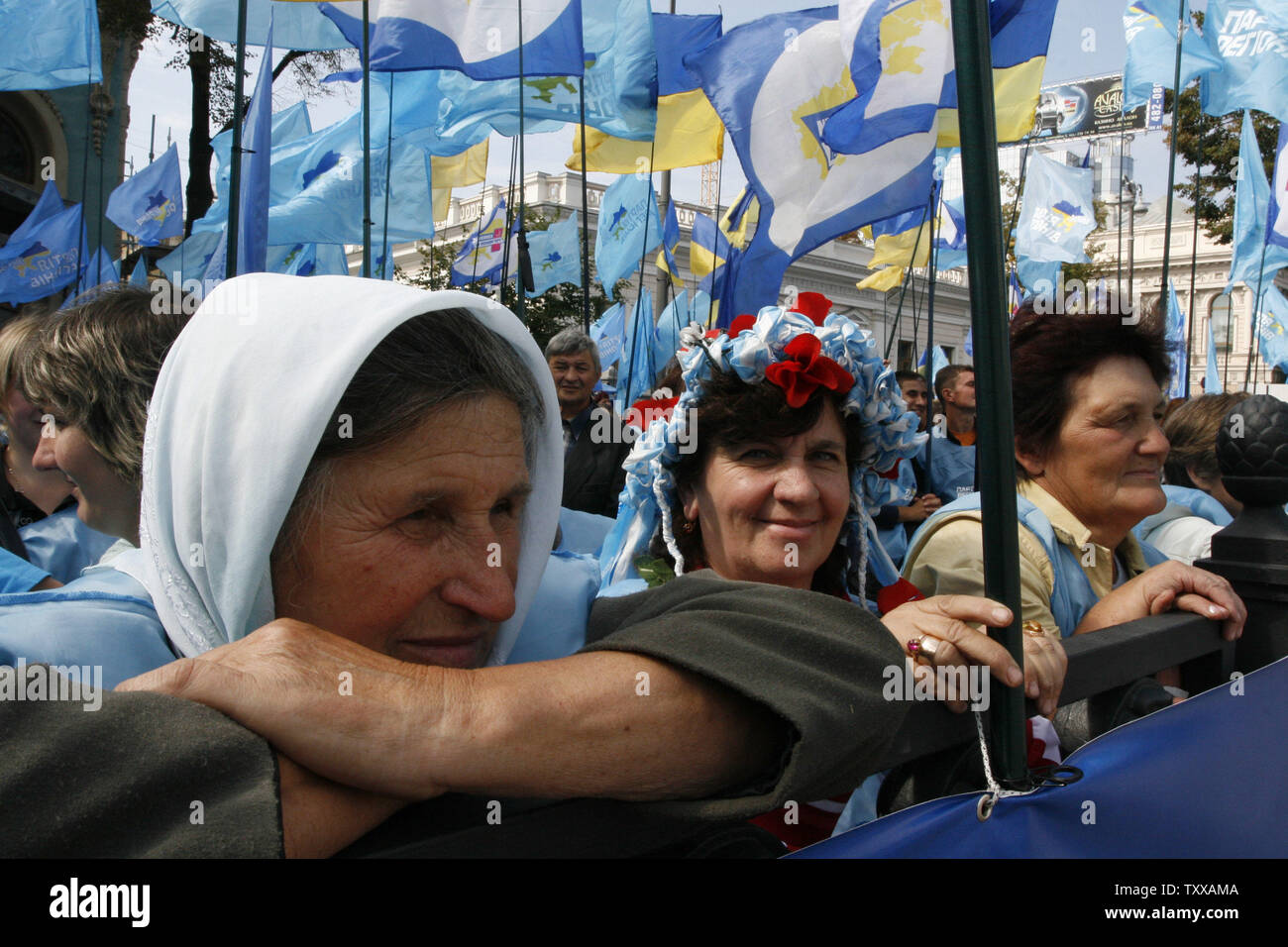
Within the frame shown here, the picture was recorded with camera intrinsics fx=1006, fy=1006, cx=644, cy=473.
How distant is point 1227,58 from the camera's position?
23.4ft

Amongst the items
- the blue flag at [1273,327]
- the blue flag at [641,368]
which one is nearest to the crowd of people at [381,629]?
the blue flag at [641,368]

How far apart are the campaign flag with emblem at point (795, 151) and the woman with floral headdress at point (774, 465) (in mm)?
2108

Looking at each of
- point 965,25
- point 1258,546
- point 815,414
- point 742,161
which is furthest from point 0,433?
point 1258,546

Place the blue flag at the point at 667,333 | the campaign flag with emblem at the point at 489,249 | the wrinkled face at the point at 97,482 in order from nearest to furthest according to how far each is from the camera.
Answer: the wrinkled face at the point at 97,482 → the blue flag at the point at 667,333 → the campaign flag with emblem at the point at 489,249

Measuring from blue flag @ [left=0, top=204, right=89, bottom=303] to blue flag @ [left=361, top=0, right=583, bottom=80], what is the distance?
5391mm

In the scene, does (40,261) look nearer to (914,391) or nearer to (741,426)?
(914,391)

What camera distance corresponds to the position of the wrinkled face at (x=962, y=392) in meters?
6.52

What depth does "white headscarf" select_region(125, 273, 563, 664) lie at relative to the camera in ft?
3.38

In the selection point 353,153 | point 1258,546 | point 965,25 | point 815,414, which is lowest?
point 1258,546

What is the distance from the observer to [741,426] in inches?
86.8

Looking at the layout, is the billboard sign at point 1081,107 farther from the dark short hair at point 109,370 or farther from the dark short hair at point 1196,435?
the dark short hair at point 109,370

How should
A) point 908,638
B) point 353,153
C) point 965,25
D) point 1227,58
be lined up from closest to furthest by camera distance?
1. point 965,25
2. point 908,638
3. point 353,153
4. point 1227,58
